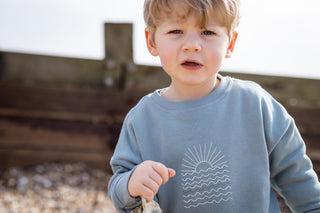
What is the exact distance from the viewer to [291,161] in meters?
1.57

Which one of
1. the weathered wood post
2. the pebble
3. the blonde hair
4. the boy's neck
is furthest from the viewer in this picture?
the weathered wood post

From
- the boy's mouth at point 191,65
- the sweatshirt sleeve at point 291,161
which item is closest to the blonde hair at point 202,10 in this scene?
the boy's mouth at point 191,65

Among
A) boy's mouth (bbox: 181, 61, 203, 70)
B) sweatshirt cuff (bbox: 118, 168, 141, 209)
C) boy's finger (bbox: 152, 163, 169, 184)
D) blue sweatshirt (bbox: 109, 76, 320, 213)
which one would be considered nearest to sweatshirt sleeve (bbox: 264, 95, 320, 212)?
blue sweatshirt (bbox: 109, 76, 320, 213)

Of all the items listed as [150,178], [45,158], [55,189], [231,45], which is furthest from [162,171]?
[45,158]

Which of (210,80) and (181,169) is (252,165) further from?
(210,80)

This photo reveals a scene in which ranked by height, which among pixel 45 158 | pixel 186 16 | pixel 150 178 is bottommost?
pixel 45 158

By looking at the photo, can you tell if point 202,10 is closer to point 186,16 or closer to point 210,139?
point 186,16

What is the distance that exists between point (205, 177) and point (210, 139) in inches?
5.9

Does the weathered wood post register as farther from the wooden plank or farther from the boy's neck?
the boy's neck

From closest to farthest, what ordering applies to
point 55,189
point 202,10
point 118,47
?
1. point 202,10
2. point 55,189
3. point 118,47

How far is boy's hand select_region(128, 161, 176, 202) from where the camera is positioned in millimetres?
1377

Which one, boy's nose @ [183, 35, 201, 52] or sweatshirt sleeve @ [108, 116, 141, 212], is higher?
boy's nose @ [183, 35, 201, 52]

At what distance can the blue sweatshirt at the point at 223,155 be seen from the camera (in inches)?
60.5

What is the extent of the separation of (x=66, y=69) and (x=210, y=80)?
2.46m
